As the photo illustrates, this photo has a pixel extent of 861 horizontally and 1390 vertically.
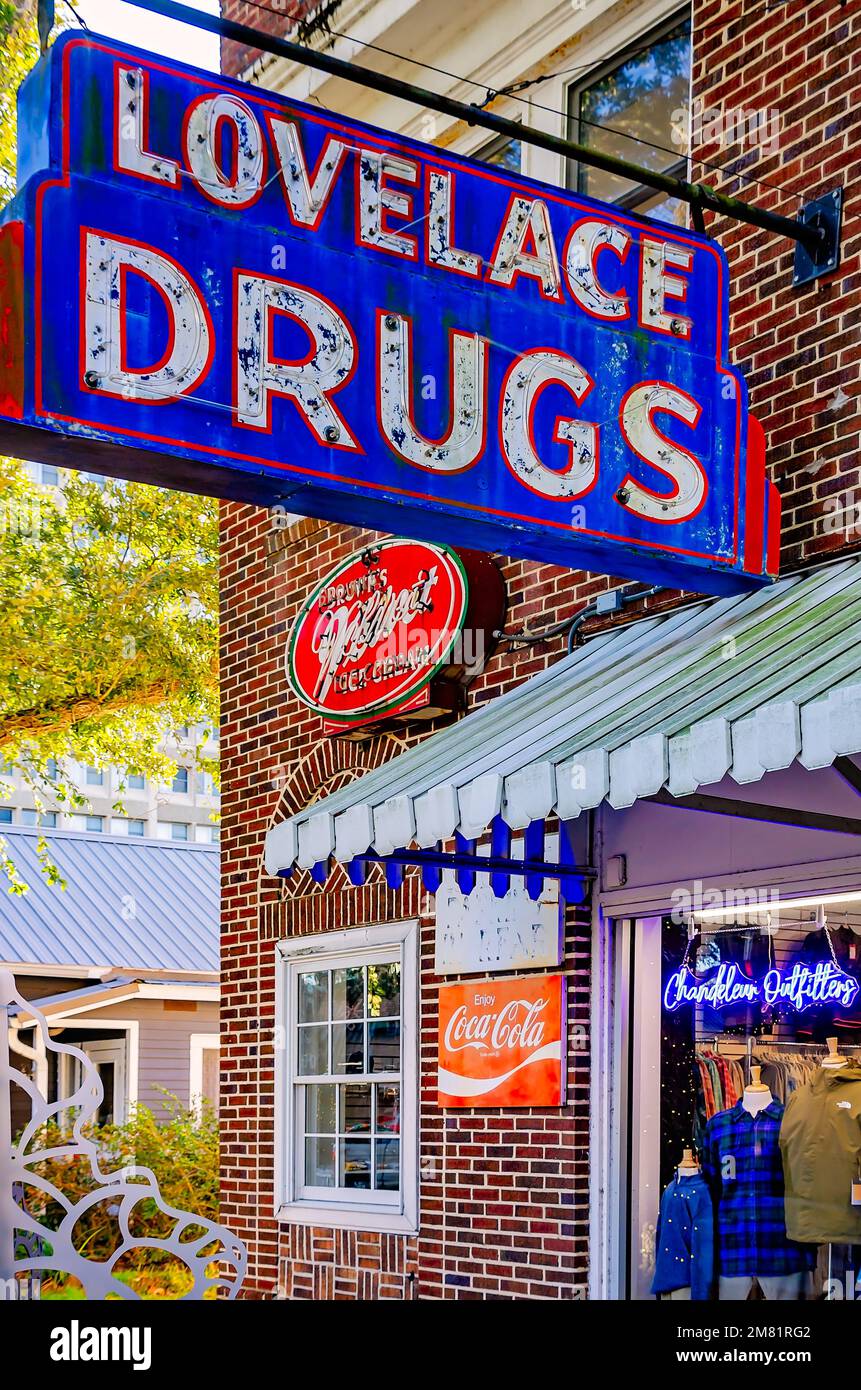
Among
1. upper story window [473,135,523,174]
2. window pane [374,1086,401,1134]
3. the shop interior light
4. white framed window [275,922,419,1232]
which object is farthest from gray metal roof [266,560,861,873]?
upper story window [473,135,523,174]

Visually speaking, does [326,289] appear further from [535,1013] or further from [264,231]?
[535,1013]

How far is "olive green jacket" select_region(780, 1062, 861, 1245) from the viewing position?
693 cm

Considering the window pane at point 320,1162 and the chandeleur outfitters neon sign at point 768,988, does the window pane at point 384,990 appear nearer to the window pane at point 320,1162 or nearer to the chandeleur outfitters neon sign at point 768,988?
the window pane at point 320,1162

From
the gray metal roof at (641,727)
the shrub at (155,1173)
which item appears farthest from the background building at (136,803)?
the gray metal roof at (641,727)

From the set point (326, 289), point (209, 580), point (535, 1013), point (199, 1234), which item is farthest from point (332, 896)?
point (209, 580)

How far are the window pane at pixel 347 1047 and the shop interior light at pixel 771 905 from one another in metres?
2.80

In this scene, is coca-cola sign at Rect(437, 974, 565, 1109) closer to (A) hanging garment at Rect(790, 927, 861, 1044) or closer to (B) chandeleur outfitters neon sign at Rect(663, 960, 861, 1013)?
(B) chandeleur outfitters neon sign at Rect(663, 960, 861, 1013)

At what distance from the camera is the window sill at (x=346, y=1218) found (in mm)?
9094

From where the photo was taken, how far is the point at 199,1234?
57.9 ft

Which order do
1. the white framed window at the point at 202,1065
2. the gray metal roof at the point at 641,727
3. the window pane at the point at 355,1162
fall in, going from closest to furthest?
the gray metal roof at the point at 641,727
the window pane at the point at 355,1162
the white framed window at the point at 202,1065

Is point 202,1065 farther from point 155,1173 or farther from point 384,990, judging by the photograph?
point 384,990

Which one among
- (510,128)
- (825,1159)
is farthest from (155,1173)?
(510,128)

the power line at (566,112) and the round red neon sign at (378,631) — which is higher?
the power line at (566,112)

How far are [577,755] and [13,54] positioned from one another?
12659 mm
